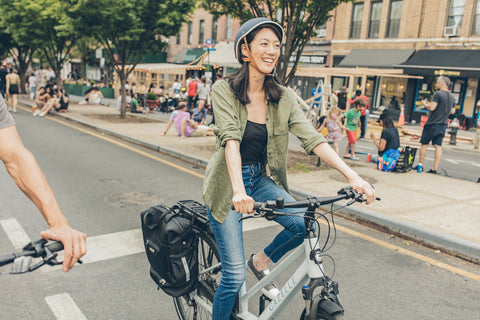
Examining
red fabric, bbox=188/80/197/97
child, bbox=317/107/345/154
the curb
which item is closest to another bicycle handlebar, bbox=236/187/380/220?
the curb

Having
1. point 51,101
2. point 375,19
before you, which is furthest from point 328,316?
point 375,19

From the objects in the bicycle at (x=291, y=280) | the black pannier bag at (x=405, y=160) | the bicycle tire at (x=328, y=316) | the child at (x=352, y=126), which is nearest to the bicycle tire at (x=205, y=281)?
the bicycle at (x=291, y=280)

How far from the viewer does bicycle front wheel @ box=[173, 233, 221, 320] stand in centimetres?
301

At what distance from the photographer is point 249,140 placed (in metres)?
2.84

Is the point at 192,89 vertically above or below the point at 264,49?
below

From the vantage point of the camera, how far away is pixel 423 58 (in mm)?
23047

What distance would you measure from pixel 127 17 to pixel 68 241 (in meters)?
15.7

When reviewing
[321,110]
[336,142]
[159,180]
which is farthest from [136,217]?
[321,110]

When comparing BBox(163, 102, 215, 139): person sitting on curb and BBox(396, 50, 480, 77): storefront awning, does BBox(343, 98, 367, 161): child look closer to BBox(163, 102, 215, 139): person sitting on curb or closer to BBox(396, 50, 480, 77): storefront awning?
BBox(163, 102, 215, 139): person sitting on curb

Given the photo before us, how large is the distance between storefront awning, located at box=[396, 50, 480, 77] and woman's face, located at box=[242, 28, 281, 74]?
20.6m

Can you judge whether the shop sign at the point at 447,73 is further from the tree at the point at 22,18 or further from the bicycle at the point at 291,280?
the bicycle at the point at 291,280

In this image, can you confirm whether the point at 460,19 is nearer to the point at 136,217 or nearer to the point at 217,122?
the point at 136,217

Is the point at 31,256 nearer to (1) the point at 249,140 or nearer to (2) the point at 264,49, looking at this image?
(1) the point at 249,140

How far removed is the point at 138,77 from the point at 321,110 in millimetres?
32874
